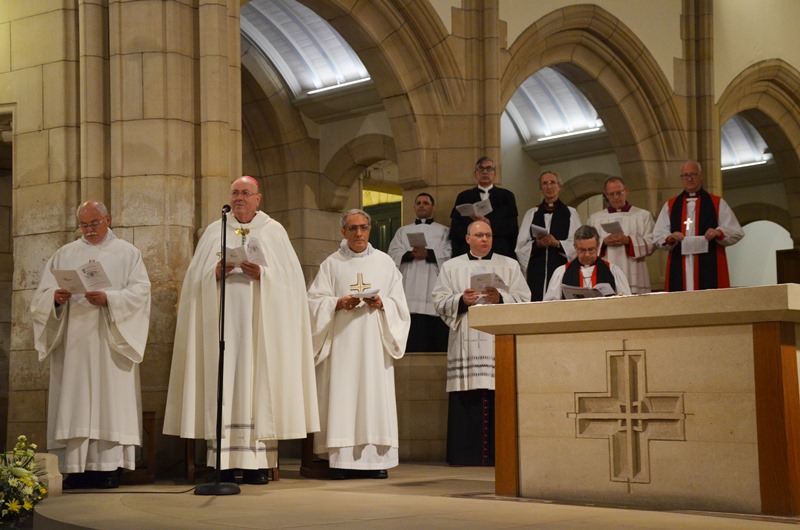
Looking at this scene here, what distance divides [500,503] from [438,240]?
4833 mm

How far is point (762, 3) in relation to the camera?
629 inches

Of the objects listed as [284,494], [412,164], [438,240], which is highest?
[412,164]

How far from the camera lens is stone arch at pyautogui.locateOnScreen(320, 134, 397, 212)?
1434 cm

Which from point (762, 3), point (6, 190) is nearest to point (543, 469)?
point (6, 190)

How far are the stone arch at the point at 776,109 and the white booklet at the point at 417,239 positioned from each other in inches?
240

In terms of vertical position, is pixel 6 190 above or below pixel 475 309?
above

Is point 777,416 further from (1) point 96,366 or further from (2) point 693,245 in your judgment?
(2) point 693,245

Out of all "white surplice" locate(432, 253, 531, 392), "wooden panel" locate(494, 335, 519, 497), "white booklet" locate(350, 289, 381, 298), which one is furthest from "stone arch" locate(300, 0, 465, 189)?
"wooden panel" locate(494, 335, 519, 497)

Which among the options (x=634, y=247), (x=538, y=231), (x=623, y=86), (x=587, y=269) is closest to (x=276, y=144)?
(x=623, y=86)

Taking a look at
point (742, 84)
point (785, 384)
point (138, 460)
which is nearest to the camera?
point (785, 384)

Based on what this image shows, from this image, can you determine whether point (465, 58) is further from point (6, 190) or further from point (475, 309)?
point (475, 309)

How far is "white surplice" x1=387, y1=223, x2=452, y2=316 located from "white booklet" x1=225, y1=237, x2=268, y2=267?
2.98m

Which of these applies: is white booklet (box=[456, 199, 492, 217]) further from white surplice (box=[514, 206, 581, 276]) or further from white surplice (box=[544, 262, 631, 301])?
white surplice (box=[544, 262, 631, 301])

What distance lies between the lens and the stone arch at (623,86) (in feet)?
43.5
